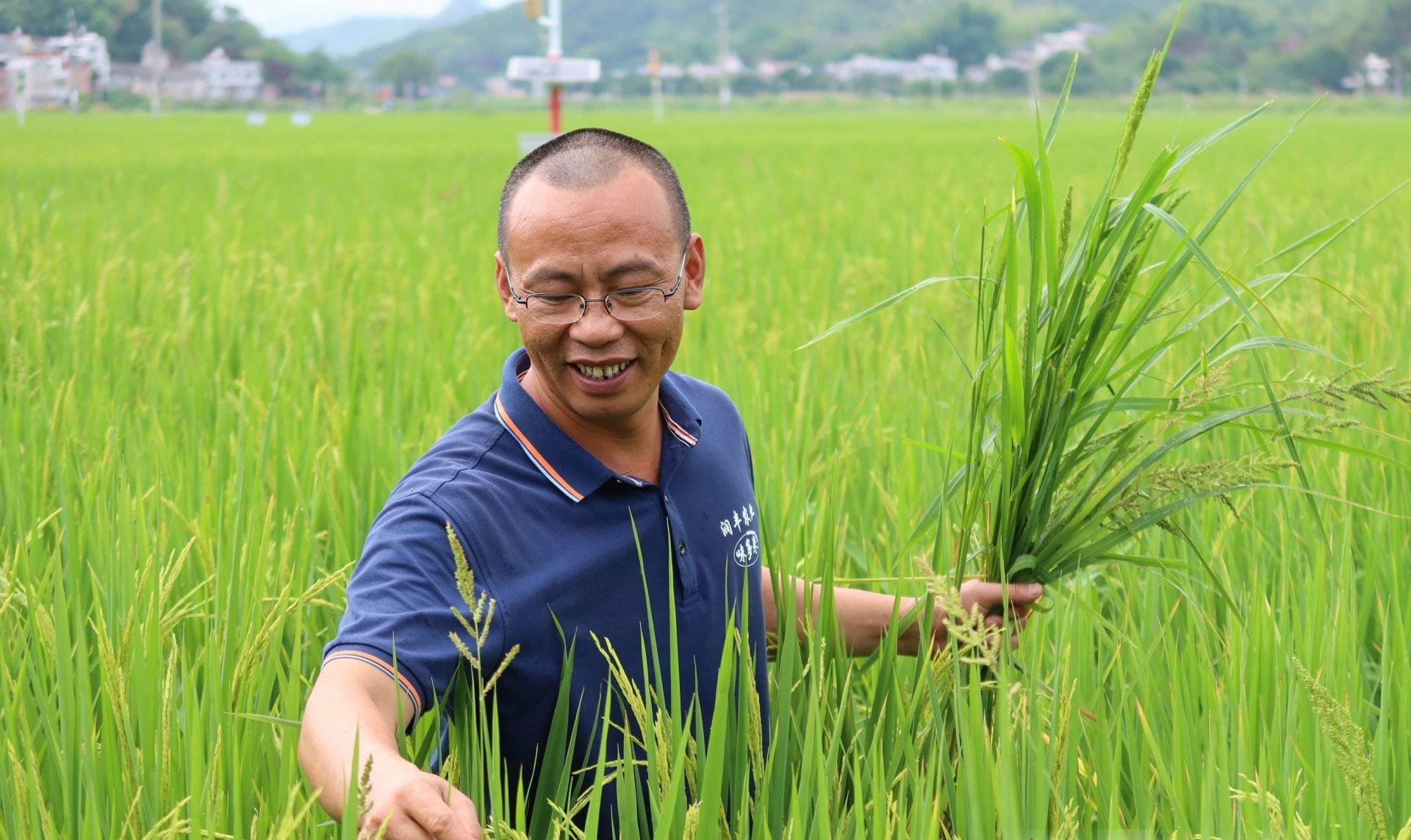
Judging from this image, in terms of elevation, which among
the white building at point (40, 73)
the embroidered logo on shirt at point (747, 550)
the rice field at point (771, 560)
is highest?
the white building at point (40, 73)

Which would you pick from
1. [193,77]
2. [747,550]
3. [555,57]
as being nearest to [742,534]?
[747,550]

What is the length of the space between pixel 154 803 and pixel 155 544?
60 cm

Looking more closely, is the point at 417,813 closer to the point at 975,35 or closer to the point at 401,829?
the point at 401,829

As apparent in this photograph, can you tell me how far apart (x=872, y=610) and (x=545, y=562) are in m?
0.48

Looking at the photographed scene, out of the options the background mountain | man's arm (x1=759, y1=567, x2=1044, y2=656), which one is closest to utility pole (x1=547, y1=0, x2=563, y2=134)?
man's arm (x1=759, y1=567, x2=1044, y2=656)

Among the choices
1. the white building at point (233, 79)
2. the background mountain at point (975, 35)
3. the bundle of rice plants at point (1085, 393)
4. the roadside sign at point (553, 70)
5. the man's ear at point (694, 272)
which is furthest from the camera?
the background mountain at point (975, 35)

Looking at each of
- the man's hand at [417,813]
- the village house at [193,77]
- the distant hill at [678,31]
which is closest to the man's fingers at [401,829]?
the man's hand at [417,813]

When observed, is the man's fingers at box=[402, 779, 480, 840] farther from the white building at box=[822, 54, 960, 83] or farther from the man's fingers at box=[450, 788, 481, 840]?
the white building at box=[822, 54, 960, 83]

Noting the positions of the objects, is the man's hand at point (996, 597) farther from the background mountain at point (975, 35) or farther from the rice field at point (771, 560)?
the background mountain at point (975, 35)

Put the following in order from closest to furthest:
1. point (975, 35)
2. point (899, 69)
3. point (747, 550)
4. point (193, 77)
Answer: point (747, 550)
point (193, 77)
point (899, 69)
point (975, 35)

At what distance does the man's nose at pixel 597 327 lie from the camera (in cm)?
133

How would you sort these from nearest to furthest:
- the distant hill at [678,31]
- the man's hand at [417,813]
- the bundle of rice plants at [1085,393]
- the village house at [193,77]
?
the man's hand at [417,813]
the bundle of rice plants at [1085,393]
the village house at [193,77]
the distant hill at [678,31]

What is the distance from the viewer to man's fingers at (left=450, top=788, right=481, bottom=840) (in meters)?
0.99

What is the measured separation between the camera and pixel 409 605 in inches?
46.3
